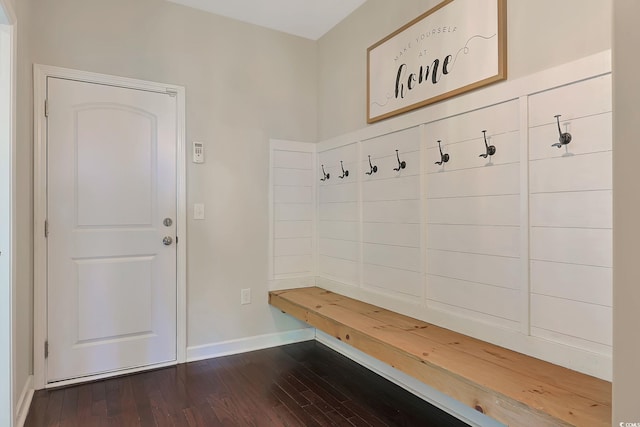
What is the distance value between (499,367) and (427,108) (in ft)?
4.72

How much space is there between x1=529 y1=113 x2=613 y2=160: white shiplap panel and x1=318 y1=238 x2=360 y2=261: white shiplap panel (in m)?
1.45

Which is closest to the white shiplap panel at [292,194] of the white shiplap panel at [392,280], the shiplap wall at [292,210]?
the shiplap wall at [292,210]

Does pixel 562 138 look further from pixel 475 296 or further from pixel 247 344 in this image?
pixel 247 344

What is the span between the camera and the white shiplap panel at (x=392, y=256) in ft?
7.55

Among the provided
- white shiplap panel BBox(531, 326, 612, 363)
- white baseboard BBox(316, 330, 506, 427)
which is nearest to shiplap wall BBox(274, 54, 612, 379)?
white shiplap panel BBox(531, 326, 612, 363)

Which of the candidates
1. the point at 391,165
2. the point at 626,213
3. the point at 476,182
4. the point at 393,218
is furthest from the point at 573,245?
the point at 391,165

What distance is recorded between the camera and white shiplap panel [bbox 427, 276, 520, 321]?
1.75m

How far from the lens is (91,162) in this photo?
2516 mm

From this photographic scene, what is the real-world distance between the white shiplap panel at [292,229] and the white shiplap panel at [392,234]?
2.31 feet

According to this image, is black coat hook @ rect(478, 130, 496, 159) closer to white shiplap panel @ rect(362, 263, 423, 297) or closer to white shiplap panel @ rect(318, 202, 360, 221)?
white shiplap panel @ rect(362, 263, 423, 297)

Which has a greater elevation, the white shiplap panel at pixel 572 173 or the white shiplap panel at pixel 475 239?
the white shiplap panel at pixel 572 173

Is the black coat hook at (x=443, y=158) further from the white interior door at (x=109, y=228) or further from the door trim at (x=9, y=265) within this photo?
the door trim at (x=9, y=265)

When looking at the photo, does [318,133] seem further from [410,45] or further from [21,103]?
[21,103]

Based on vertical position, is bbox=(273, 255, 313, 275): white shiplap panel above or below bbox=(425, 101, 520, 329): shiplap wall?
below
